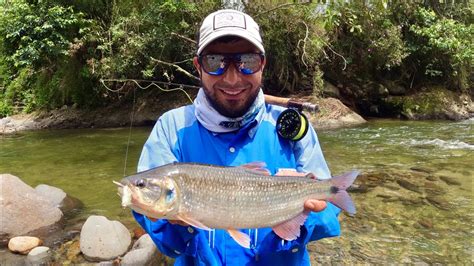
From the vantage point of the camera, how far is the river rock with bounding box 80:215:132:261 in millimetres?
6113

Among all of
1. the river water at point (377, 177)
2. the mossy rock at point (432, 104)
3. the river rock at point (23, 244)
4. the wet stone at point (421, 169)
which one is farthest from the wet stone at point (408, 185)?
the mossy rock at point (432, 104)

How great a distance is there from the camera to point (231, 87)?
2.65 m

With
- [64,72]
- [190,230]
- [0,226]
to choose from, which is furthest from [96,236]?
[64,72]

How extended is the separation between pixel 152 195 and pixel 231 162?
0.62 meters

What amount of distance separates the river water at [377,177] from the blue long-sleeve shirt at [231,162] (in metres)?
3.40

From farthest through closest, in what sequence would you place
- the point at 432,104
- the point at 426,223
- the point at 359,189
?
1. the point at 432,104
2. the point at 359,189
3. the point at 426,223

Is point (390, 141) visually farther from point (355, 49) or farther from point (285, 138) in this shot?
point (285, 138)

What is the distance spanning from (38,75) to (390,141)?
1921cm

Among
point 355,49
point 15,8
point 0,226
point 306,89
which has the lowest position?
point 0,226

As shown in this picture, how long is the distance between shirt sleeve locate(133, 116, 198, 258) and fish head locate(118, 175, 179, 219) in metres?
0.24

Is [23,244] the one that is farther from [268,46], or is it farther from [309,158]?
[268,46]

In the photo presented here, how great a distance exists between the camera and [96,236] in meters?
6.29

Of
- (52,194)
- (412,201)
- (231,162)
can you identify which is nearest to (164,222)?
(231,162)

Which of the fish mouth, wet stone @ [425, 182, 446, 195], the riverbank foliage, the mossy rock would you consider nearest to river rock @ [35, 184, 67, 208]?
the fish mouth
